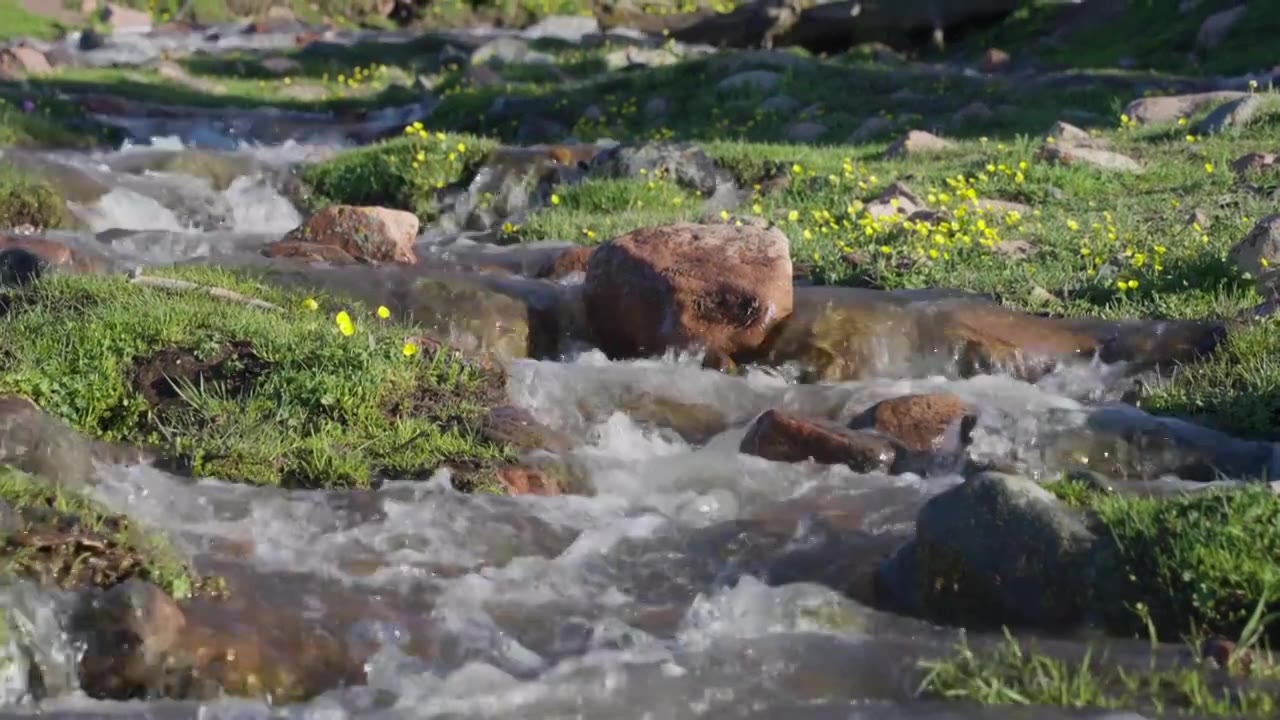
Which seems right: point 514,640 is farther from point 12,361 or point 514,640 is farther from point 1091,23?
point 1091,23

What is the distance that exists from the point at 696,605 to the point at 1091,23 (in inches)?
831

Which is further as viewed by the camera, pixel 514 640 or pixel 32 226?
pixel 32 226

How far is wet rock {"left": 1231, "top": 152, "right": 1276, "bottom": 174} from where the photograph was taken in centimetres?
1184

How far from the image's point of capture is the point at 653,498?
651 cm

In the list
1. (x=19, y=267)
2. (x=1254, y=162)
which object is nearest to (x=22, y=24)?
(x=19, y=267)

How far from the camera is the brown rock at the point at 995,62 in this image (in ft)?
74.8

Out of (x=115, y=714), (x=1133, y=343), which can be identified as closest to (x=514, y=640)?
(x=115, y=714)

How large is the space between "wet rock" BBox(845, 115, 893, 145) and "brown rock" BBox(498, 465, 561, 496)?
947 centimetres

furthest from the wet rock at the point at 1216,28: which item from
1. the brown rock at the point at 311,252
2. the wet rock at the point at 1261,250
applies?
the brown rock at the point at 311,252

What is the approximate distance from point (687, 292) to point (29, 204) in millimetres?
5442

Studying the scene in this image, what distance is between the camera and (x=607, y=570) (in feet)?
18.3

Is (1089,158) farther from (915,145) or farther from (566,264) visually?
(566,264)

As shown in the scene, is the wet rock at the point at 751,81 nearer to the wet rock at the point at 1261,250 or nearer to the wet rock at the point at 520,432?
the wet rock at the point at 1261,250

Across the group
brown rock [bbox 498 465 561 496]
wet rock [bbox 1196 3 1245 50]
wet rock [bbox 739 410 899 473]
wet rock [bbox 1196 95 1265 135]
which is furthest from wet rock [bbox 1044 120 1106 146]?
brown rock [bbox 498 465 561 496]
